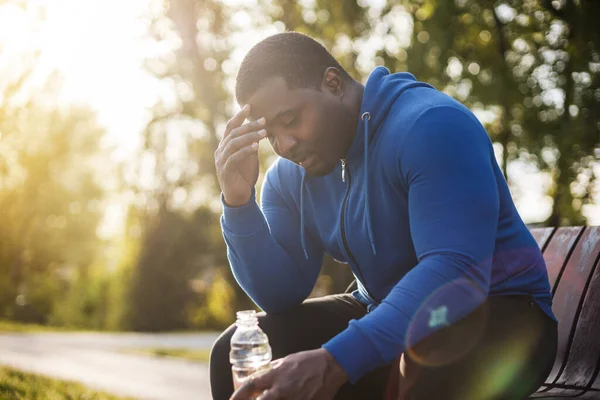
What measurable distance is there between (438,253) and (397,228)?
0.43m

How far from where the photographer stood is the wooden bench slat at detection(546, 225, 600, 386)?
2.83 metres

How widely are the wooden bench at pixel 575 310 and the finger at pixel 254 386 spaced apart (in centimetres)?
73

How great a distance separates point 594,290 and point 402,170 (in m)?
1.41

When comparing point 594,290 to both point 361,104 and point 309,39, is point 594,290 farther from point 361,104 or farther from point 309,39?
point 309,39

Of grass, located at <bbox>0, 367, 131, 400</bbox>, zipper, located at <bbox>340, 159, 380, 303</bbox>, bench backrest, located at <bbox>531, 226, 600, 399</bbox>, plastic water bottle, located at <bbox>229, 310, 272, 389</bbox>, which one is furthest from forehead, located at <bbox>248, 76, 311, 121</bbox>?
grass, located at <bbox>0, 367, 131, 400</bbox>

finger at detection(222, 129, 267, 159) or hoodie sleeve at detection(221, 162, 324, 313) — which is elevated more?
finger at detection(222, 129, 267, 159)

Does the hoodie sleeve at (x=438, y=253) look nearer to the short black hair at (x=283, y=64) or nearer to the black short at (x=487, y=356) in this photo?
the black short at (x=487, y=356)

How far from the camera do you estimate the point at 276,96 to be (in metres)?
2.51

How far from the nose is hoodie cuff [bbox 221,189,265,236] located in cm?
23

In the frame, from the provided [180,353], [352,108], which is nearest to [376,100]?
[352,108]

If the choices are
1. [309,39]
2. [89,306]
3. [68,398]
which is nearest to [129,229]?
[89,306]

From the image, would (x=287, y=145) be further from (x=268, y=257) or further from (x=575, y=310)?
(x=575, y=310)

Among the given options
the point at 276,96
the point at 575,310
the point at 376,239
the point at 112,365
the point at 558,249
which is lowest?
the point at 112,365

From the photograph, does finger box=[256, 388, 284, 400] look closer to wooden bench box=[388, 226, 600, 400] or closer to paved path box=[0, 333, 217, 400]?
wooden bench box=[388, 226, 600, 400]
